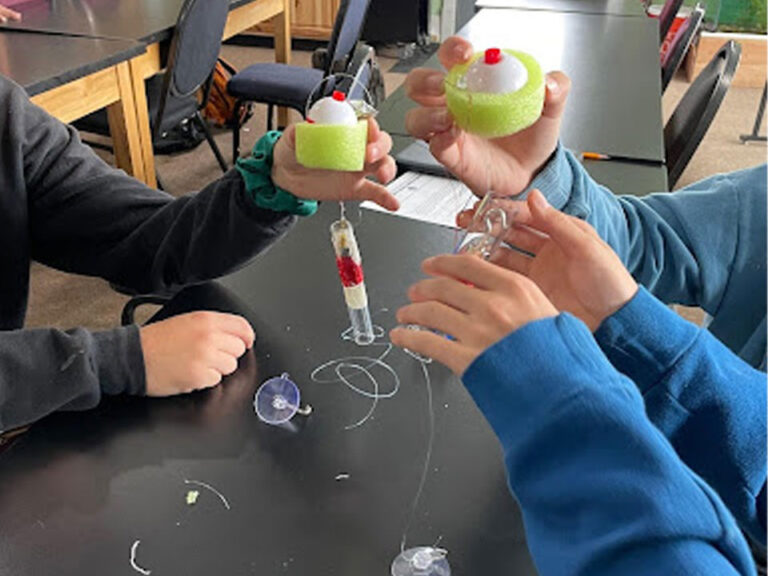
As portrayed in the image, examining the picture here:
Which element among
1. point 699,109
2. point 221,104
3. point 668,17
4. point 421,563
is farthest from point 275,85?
point 421,563

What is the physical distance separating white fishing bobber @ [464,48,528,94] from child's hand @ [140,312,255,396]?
1.34 feet

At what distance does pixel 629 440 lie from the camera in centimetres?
50

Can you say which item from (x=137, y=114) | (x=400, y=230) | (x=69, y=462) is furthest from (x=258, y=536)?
(x=137, y=114)

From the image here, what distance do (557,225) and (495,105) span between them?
0.17 meters

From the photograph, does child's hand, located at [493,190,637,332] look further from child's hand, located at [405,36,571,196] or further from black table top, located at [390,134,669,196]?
black table top, located at [390,134,669,196]

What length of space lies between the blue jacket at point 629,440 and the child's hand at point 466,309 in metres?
0.02

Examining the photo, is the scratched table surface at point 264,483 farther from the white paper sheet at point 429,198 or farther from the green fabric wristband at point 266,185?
the white paper sheet at point 429,198

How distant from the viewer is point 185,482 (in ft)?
2.42

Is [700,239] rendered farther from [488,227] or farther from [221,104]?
[221,104]

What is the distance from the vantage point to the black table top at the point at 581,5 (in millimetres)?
2873

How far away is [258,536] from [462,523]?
0.20 metres

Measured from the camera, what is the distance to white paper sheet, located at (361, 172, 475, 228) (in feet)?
4.16

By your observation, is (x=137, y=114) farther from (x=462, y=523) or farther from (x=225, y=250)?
(x=462, y=523)

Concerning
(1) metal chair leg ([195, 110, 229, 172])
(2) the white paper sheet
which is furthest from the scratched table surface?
(1) metal chair leg ([195, 110, 229, 172])
